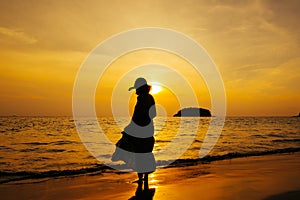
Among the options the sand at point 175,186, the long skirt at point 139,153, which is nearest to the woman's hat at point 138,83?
the long skirt at point 139,153

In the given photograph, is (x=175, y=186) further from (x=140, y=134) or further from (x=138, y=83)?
(x=138, y=83)

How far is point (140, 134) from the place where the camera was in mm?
8086

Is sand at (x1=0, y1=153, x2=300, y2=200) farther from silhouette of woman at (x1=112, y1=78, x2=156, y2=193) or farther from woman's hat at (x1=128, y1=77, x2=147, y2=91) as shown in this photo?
woman's hat at (x1=128, y1=77, x2=147, y2=91)

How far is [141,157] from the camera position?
804 centimetres

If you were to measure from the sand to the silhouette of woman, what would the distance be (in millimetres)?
724

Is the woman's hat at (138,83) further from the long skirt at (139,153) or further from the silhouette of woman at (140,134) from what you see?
the long skirt at (139,153)

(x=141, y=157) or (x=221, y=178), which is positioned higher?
(x=141, y=157)

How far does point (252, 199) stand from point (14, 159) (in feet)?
38.1

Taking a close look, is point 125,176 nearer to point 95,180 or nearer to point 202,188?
point 95,180

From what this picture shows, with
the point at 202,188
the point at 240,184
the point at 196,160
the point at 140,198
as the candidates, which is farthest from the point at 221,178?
the point at 196,160

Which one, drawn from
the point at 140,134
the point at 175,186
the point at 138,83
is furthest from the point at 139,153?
the point at 138,83

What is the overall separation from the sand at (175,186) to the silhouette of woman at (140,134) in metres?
0.72

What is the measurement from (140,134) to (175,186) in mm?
1725

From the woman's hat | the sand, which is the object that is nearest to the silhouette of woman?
the woman's hat
